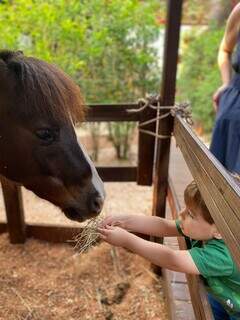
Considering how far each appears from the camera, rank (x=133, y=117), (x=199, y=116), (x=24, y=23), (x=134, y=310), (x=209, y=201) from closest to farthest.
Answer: (x=209, y=201) < (x=134, y=310) < (x=133, y=117) < (x=24, y=23) < (x=199, y=116)

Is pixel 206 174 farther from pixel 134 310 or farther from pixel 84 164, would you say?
pixel 134 310

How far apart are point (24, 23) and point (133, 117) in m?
2.81

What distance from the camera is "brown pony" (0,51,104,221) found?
1.46 meters

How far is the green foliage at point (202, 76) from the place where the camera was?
278 inches

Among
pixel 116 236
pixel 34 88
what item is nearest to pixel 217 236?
pixel 116 236

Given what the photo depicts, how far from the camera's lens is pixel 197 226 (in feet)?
4.52

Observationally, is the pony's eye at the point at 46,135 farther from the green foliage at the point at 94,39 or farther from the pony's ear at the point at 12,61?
the green foliage at the point at 94,39

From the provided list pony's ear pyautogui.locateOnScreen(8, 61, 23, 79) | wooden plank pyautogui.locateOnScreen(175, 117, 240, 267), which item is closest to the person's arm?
wooden plank pyautogui.locateOnScreen(175, 117, 240, 267)

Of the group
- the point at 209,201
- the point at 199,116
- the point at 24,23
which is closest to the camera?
the point at 209,201

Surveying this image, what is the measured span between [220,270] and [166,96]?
103 centimetres

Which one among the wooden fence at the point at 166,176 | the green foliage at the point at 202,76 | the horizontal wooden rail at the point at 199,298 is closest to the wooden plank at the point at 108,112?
the wooden fence at the point at 166,176

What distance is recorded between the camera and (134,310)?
2037 mm

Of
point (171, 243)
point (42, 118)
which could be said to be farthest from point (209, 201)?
point (171, 243)

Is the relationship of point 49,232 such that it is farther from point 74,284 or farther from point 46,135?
point 46,135
